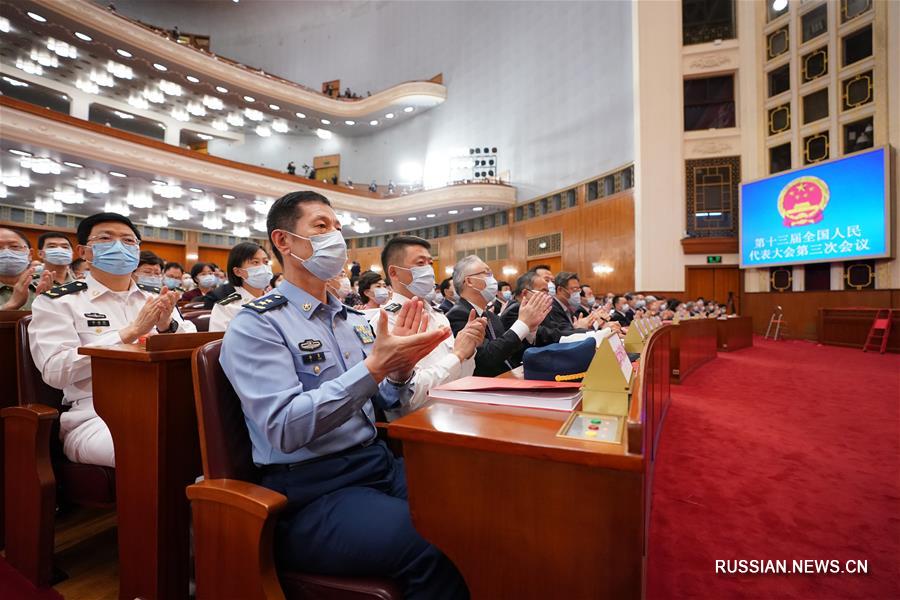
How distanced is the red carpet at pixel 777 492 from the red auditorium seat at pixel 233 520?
118cm

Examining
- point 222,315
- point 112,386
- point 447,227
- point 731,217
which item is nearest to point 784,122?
point 731,217

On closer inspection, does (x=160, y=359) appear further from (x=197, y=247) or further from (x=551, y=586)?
(x=197, y=247)

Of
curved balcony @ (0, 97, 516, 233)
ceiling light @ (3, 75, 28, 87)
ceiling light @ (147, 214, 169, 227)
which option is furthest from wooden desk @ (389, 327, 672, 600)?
ceiling light @ (3, 75, 28, 87)

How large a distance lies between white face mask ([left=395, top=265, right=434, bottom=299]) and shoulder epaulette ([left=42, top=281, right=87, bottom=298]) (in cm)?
134

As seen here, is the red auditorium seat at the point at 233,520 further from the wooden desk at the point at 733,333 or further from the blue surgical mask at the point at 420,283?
the wooden desk at the point at 733,333

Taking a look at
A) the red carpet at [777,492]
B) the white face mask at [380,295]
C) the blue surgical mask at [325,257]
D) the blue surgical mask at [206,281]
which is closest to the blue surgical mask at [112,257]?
the blue surgical mask at [325,257]

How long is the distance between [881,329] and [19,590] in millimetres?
10849

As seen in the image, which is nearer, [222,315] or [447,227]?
[222,315]

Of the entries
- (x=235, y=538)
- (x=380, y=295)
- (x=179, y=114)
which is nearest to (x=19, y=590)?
(x=235, y=538)

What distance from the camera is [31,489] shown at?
1481 millimetres

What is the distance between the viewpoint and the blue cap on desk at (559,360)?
1312mm

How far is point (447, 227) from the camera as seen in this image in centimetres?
1728

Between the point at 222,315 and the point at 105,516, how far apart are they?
1.10 meters

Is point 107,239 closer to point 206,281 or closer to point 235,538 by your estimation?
point 235,538
